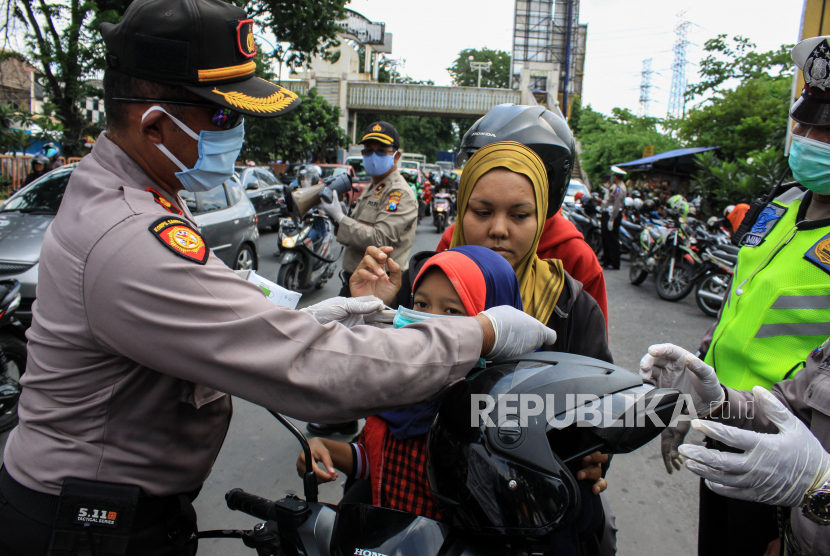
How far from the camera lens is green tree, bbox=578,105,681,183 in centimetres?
2633

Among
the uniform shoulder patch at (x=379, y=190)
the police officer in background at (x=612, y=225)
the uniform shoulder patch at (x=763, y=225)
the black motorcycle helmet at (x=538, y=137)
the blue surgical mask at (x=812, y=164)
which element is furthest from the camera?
the police officer in background at (x=612, y=225)

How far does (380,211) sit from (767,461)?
314 centimetres

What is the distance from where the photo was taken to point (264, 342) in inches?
38.7

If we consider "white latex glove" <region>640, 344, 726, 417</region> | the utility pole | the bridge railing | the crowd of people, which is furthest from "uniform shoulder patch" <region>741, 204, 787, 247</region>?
the utility pole

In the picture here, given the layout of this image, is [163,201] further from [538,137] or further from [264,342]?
[538,137]

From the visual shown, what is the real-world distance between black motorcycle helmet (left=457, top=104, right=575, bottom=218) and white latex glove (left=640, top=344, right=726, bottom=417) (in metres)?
0.73

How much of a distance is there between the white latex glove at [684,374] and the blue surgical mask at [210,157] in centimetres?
115

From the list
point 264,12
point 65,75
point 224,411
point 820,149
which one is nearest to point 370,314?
point 224,411

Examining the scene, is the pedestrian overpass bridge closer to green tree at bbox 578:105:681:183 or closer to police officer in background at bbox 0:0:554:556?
green tree at bbox 578:105:681:183

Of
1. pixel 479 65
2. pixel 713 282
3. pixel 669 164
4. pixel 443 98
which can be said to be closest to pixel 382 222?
pixel 713 282

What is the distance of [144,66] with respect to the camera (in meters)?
1.16

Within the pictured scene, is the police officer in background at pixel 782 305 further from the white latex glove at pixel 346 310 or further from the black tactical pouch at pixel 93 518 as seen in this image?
the black tactical pouch at pixel 93 518

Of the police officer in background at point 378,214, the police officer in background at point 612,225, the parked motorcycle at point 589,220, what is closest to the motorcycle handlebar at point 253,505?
the police officer in background at point 378,214

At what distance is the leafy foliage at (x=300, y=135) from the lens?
18547mm
